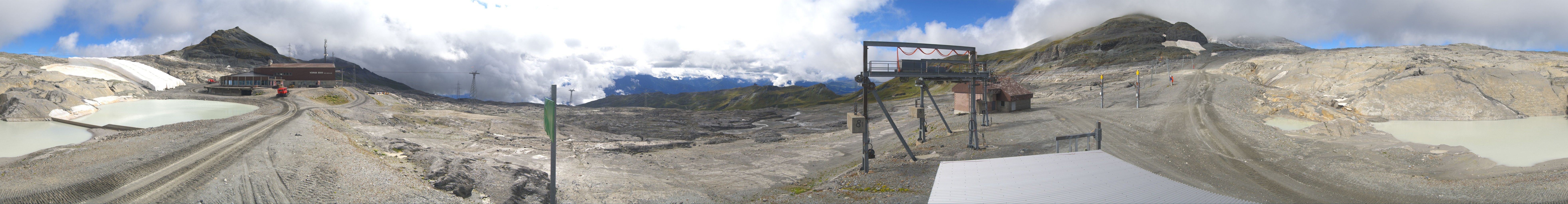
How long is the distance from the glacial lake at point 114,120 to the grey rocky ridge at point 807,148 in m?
1.72

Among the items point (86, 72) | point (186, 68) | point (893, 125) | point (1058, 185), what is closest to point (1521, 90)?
point (893, 125)

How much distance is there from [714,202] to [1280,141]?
2757 centimetres

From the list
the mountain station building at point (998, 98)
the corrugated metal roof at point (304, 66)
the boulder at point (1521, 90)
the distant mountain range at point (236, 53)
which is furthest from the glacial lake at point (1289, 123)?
the distant mountain range at point (236, 53)

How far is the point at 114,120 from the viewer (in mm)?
30641

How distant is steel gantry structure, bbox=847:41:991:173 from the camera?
1880 cm

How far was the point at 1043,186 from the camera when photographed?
12.6 meters

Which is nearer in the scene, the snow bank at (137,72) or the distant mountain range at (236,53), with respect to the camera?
the snow bank at (137,72)

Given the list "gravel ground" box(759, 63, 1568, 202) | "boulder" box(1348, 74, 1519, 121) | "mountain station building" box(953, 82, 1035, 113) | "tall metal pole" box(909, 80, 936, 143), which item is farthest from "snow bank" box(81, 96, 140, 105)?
"boulder" box(1348, 74, 1519, 121)

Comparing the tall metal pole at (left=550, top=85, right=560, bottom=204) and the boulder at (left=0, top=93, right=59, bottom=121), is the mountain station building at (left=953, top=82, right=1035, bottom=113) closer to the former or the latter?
the tall metal pole at (left=550, top=85, right=560, bottom=204)

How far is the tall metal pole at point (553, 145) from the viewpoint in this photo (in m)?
7.62

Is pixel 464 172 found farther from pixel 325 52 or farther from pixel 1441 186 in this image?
pixel 325 52

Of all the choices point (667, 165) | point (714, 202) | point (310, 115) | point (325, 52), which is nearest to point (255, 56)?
point (325, 52)

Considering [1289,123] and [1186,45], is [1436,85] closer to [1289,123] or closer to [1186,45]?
[1289,123]

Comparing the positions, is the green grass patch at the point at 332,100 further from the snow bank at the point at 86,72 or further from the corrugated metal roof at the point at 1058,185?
the corrugated metal roof at the point at 1058,185
